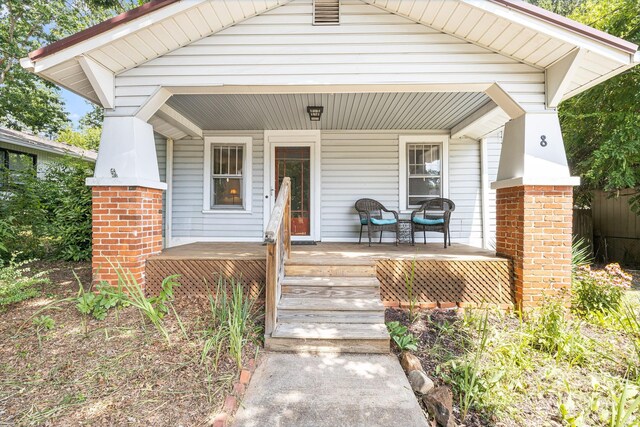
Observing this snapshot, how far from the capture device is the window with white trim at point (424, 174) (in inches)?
233

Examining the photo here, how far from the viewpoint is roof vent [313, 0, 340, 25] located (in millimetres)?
3387

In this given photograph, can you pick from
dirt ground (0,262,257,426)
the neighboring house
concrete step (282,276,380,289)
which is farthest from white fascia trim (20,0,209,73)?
the neighboring house

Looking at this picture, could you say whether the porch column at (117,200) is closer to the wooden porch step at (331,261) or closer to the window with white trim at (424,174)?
the wooden porch step at (331,261)

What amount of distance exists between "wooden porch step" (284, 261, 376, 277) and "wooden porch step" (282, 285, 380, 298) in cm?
24

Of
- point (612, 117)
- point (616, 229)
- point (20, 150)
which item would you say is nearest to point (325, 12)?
point (612, 117)

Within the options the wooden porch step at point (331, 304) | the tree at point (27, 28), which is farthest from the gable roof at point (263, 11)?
the tree at point (27, 28)

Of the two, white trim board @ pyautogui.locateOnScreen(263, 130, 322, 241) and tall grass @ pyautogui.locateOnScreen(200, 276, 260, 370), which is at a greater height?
white trim board @ pyautogui.locateOnScreen(263, 130, 322, 241)

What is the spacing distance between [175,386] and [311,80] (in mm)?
3053

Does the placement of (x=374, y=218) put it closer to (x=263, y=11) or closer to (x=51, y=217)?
(x=263, y=11)

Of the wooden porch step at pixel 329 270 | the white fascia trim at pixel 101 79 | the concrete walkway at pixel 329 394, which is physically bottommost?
the concrete walkway at pixel 329 394

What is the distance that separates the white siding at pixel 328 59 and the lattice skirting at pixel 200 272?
1.76 metres

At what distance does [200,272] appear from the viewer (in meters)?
3.55

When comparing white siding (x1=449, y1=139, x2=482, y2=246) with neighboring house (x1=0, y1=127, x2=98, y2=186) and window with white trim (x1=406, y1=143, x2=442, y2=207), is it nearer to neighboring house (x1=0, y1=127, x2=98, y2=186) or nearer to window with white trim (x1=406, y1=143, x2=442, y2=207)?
window with white trim (x1=406, y1=143, x2=442, y2=207)

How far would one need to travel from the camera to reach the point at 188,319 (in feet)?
9.69
